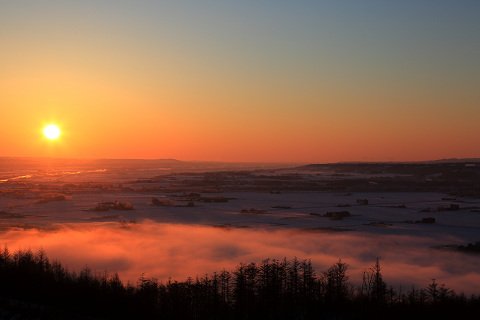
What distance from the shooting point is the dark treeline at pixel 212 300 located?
42.1 feet

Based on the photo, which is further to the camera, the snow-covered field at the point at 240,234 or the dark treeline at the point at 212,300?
the snow-covered field at the point at 240,234

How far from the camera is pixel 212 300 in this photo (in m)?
14.5

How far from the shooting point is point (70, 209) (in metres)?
37.3

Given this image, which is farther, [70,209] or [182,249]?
[70,209]

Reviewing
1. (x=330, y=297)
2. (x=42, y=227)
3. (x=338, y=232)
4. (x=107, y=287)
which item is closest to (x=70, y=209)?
(x=42, y=227)

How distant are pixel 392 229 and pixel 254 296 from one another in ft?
54.5

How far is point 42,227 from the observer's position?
1105 inches

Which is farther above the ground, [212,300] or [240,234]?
[240,234]

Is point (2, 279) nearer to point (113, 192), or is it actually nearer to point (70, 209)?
point (70, 209)

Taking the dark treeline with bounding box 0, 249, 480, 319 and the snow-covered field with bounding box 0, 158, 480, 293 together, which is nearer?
the dark treeline with bounding box 0, 249, 480, 319

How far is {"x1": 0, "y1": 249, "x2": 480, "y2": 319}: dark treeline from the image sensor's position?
1284 centimetres

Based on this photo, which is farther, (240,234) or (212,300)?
(240,234)

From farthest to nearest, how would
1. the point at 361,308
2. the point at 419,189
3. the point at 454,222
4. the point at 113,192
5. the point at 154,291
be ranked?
the point at 419,189
the point at 113,192
the point at 454,222
the point at 154,291
the point at 361,308

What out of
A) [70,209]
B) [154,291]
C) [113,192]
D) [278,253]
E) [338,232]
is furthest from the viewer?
[113,192]
